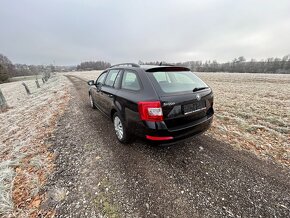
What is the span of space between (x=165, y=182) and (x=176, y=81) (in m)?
1.88

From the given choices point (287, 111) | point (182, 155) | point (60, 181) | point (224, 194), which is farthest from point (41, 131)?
point (287, 111)

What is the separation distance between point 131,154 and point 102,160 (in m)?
0.59

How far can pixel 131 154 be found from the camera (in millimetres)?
3178

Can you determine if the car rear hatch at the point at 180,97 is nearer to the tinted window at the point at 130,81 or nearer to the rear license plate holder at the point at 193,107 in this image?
the rear license plate holder at the point at 193,107

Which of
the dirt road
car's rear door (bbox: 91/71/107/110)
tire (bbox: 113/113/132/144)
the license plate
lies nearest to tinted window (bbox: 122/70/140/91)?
tire (bbox: 113/113/132/144)

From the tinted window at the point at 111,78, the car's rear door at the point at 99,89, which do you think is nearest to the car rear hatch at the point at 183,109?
the tinted window at the point at 111,78

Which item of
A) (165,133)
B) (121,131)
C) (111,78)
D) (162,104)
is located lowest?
(121,131)

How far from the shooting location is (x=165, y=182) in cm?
246

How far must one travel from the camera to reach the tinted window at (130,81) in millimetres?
2911

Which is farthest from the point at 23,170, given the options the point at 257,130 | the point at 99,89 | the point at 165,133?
the point at 257,130

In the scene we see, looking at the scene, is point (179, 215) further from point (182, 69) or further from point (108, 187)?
point (182, 69)

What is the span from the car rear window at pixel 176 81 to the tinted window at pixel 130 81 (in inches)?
15.2

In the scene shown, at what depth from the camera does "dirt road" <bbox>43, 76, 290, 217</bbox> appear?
2.03 metres

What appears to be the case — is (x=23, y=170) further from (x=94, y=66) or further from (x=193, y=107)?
(x=94, y=66)
